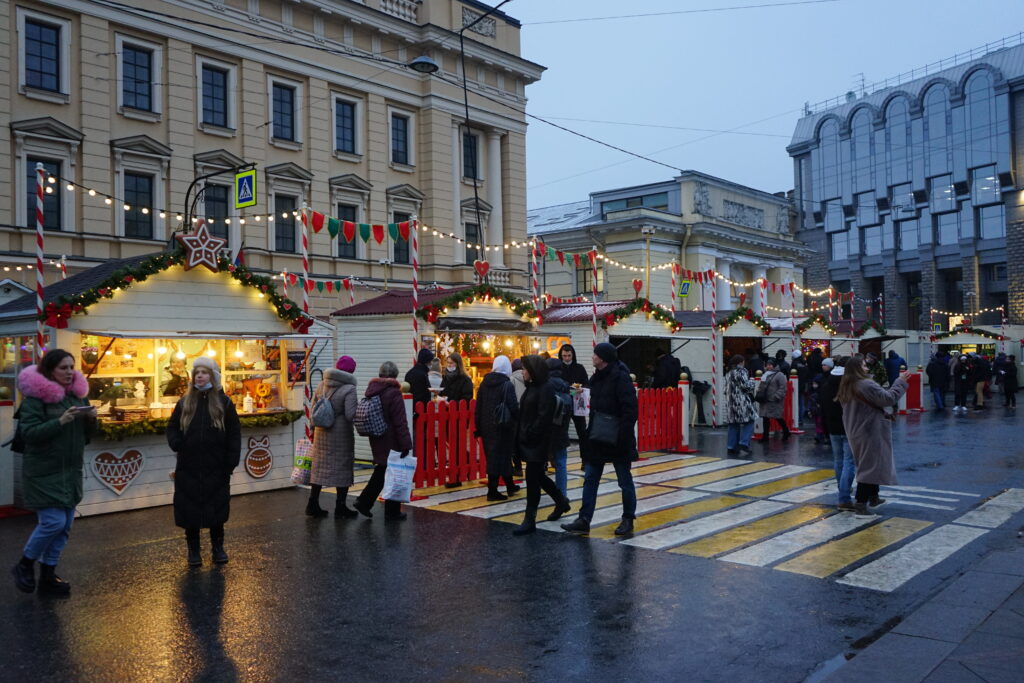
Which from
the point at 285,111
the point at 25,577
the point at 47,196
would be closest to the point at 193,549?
the point at 25,577

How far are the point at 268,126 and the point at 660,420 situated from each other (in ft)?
59.6

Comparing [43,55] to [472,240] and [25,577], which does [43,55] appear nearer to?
[472,240]

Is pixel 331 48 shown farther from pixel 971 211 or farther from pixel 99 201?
pixel 971 211

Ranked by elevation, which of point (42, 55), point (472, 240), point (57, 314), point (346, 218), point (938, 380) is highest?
point (42, 55)

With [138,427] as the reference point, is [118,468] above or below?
below

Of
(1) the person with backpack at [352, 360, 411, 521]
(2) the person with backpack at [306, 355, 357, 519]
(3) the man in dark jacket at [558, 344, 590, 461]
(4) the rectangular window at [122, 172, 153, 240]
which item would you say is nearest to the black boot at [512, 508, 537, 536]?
(1) the person with backpack at [352, 360, 411, 521]

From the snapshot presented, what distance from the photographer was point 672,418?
16.2m

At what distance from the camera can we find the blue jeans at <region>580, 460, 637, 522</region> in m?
8.51

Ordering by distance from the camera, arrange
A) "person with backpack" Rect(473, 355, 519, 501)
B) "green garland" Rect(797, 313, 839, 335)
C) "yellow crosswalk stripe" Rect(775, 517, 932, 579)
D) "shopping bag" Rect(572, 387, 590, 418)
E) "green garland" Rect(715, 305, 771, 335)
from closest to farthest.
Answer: "yellow crosswalk stripe" Rect(775, 517, 932, 579)
"person with backpack" Rect(473, 355, 519, 501)
"shopping bag" Rect(572, 387, 590, 418)
"green garland" Rect(715, 305, 771, 335)
"green garland" Rect(797, 313, 839, 335)

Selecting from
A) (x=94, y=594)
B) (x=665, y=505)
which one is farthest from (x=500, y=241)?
(x=94, y=594)

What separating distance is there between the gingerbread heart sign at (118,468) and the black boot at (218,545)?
323 centimetres

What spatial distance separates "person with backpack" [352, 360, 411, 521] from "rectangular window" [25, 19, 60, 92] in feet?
59.8

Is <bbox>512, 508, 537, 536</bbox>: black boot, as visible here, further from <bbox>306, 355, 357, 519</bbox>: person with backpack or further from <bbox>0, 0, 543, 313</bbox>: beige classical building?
<bbox>0, 0, 543, 313</bbox>: beige classical building

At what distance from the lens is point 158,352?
40.2ft
